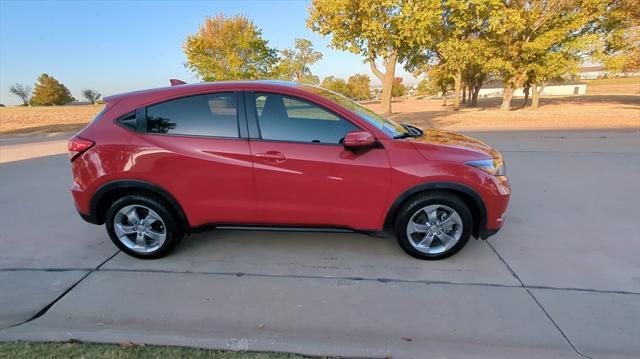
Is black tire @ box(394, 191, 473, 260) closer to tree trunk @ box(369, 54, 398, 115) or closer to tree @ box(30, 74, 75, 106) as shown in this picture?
tree trunk @ box(369, 54, 398, 115)

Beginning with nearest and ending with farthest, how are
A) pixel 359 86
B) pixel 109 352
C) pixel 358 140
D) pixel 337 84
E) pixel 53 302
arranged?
pixel 109 352, pixel 53 302, pixel 358 140, pixel 337 84, pixel 359 86

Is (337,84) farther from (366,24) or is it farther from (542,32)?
(366,24)

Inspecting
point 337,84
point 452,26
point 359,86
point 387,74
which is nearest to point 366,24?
point 387,74

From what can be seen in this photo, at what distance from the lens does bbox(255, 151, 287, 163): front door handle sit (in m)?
3.35

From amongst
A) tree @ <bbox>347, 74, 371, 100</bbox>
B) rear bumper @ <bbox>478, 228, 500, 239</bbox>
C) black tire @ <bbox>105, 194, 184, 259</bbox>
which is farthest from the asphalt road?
tree @ <bbox>347, 74, 371, 100</bbox>

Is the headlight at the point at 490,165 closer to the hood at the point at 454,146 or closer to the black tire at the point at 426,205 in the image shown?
the hood at the point at 454,146

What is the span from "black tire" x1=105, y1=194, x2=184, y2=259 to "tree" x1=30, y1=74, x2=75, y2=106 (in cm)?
7086

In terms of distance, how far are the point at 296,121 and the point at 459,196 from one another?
1.66 m

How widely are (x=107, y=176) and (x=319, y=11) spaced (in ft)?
51.5

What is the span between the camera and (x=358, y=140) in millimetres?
3176

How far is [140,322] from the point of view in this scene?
2.77 m

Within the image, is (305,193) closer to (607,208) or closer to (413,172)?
Result: (413,172)

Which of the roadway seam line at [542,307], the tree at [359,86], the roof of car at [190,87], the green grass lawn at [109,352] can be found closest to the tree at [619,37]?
the roadway seam line at [542,307]

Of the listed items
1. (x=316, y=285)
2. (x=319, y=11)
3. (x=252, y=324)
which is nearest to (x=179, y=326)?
(x=252, y=324)
